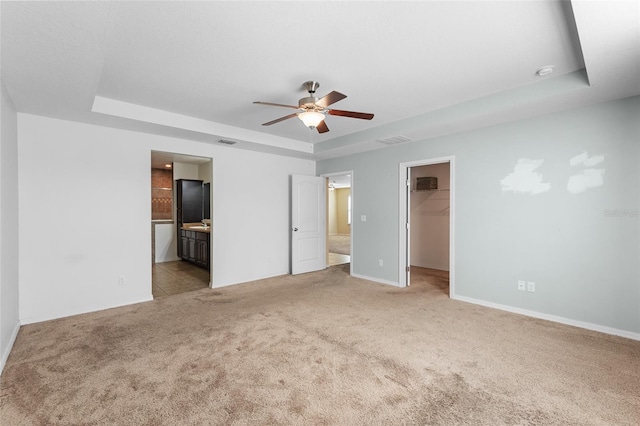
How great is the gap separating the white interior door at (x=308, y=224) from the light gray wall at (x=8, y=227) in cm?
381

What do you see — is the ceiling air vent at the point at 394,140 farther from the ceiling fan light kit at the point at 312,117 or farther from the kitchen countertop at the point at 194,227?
the kitchen countertop at the point at 194,227

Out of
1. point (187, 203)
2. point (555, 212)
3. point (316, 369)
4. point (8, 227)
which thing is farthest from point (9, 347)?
point (555, 212)

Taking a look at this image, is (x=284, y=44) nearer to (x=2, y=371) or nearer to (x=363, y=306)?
(x=363, y=306)

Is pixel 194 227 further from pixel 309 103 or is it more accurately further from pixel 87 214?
pixel 309 103

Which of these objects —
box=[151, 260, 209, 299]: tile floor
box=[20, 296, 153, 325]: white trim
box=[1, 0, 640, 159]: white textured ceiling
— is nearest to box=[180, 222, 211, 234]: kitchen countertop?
box=[151, 260, 209, 299]: tile floor

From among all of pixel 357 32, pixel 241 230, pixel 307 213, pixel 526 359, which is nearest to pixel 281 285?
pixel 241 230

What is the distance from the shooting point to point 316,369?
2359 mm

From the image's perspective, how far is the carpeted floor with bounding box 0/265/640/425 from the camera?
1854 millimetres

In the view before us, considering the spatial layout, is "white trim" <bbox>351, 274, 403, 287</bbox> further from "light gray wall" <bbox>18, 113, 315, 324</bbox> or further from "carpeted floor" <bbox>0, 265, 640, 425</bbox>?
"light gray wall" <bbox>18, 113, 315, 324</bbox>

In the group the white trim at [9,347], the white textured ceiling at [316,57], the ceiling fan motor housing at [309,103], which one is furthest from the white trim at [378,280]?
the white trim at [9,347]

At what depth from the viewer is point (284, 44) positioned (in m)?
2.30

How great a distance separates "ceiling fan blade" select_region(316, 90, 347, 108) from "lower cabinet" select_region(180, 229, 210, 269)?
4.15 meters

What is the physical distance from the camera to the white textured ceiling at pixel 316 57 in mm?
1890

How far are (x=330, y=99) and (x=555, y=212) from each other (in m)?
2.89
